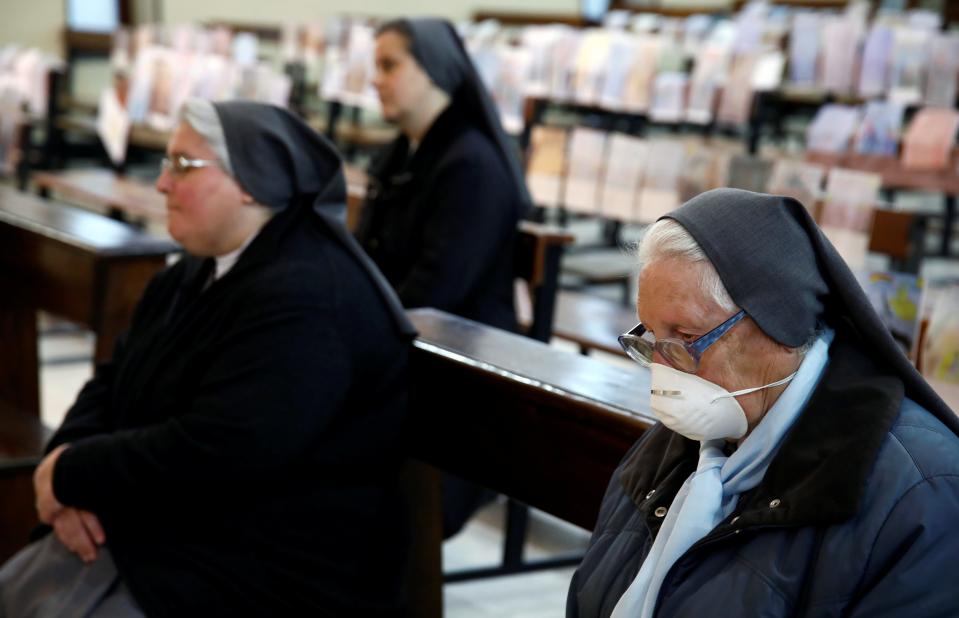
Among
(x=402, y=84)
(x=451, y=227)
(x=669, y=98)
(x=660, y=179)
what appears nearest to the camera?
(x=451, y=227)

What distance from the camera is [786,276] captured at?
1.39 m

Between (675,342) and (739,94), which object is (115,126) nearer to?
(739,94)

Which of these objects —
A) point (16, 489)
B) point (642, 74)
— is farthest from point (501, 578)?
point (642, 74)

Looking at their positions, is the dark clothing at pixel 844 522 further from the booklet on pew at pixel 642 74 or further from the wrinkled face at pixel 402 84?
the booklet on pew at pixel 642 74

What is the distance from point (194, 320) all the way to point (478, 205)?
1.05 metres

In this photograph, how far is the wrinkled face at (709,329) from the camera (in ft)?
4.69

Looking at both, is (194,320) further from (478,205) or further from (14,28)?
(14,28)

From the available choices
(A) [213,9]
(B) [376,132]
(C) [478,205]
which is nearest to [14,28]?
(A) [213,9]

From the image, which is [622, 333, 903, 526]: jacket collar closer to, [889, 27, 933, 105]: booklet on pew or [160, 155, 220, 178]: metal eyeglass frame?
[160, 155, 220, 178]: metal eyeglass frame

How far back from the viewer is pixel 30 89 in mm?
8039

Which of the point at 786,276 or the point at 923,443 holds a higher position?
the point at 786,276

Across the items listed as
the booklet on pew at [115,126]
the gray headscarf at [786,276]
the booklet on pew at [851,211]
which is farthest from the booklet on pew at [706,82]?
the gray headscarf at [786,276]

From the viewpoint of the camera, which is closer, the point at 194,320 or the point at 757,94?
the point at 194,320

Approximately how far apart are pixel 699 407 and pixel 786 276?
0.61 feet
